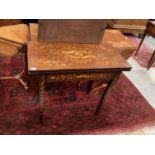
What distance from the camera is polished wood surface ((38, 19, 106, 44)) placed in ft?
5.56

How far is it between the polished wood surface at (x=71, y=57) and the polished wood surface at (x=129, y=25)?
2679 millimetres

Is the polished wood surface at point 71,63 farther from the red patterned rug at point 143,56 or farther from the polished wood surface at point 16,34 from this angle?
the red patterned rug at point 143,56

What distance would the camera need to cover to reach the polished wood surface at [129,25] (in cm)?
430

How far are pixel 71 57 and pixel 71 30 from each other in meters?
0.30

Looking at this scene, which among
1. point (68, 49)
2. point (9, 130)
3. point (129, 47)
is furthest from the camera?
point (129, 47)

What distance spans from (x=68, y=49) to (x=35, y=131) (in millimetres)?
906

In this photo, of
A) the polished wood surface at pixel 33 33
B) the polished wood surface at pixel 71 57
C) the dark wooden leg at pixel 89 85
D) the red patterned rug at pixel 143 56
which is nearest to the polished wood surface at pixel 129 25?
the red patterned rug at pixel 143 56

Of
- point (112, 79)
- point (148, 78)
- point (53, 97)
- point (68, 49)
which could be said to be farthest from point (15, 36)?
point (148, 78)

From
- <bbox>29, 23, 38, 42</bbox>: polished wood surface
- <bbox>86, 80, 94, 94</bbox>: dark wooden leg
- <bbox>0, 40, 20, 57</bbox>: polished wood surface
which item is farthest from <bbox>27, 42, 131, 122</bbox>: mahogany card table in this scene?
<bbox>86, 80, 94, 94</bbox>: dark wooden leg

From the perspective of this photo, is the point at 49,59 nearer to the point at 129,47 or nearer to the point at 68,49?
the point at 68,49

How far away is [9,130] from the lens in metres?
1.86

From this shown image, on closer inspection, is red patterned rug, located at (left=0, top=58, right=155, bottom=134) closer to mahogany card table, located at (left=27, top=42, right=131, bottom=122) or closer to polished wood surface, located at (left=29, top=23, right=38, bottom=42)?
mahogany card table, located at (left=27, top=42, right=131, bottom=122)

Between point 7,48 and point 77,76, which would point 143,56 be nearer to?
point 77,76

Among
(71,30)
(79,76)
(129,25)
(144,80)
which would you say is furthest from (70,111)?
(129,25)
